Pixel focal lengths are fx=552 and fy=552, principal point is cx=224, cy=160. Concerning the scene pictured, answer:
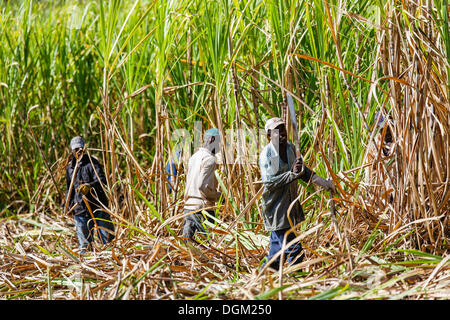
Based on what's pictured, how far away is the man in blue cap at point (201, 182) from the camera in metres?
3.66

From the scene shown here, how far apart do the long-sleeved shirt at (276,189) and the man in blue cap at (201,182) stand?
0.78 meters

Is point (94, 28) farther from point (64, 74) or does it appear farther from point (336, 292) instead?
point (336, 292)

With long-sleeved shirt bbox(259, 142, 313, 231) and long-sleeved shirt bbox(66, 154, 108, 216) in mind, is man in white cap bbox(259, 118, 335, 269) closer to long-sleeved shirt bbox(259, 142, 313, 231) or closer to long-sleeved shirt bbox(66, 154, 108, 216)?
long-sleeved shirt bbox(259, 142, 313, 231)

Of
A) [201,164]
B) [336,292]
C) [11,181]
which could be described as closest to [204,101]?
[201,164]

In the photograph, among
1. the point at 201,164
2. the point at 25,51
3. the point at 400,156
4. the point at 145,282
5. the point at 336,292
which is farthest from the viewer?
the point at 25,51

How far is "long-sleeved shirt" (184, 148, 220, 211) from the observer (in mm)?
3654

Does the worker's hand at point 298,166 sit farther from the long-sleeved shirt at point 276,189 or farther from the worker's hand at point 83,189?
the worker's hand at point 83,189

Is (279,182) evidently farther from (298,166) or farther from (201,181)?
(201,181)

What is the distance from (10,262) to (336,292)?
2.11 meters

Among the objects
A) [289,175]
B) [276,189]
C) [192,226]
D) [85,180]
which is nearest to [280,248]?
[276,189]

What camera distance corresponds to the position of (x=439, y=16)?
2.62 metres

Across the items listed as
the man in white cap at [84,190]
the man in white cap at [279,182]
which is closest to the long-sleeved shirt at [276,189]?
the man in white cap at [279,182]

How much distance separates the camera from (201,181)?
12.0 ft

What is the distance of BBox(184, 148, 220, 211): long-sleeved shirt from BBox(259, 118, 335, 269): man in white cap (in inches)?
32.1
